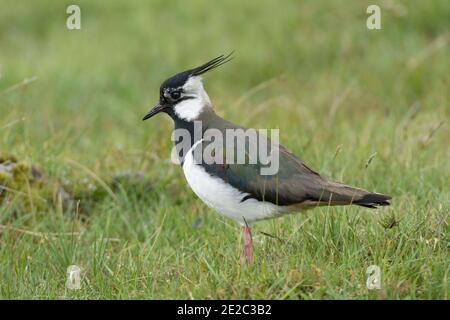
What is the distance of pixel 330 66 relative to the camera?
9.47 m

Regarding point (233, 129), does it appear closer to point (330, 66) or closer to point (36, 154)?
point (36, 154)

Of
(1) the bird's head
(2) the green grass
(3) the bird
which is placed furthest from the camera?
(1) the bird's head

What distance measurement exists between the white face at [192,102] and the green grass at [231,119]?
0.74 metres

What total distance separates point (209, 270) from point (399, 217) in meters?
1.18

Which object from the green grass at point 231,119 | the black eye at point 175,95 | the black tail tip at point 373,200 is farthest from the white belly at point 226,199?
the black eye at point 175,95

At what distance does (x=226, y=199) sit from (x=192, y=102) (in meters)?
0.73

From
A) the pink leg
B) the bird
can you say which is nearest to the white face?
the bird

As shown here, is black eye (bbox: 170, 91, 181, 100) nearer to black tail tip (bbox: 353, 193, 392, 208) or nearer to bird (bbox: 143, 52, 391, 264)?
bird (bbox: 143, 52, 391, 264)

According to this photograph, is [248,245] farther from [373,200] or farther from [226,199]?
[373,200]

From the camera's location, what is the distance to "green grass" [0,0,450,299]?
433cm

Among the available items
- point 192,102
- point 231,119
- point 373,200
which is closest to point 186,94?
point 192,102

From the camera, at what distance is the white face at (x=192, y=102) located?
5035 millimetres

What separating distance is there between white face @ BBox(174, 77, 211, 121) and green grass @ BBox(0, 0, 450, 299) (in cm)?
74

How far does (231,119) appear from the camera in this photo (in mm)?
7453
